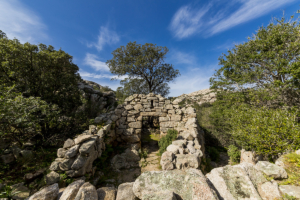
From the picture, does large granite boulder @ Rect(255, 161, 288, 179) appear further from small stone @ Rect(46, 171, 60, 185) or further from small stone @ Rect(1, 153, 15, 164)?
small stone @ Rect(1, 153, 15, 164)

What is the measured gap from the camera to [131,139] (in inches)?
A: 350

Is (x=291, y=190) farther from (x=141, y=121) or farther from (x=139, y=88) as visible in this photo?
(x=139, y=88)

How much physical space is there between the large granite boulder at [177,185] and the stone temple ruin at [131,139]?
1.87 metres

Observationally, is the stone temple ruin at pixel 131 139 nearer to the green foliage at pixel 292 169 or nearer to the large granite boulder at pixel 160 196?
the large granite boulder at pixel 160 196

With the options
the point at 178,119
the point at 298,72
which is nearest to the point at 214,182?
the point at 178,119

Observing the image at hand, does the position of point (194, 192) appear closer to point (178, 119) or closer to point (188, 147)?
point (188, 147)

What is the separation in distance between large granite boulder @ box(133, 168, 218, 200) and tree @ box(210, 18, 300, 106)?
904 centimetres

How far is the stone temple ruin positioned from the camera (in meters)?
4.86

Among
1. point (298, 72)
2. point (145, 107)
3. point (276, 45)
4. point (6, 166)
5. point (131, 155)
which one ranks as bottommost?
point (131, 155)

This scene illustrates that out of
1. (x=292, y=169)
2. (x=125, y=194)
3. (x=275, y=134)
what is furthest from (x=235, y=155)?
(x=125, y=194)

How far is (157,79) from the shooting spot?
709 inches

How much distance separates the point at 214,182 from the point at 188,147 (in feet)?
12.0

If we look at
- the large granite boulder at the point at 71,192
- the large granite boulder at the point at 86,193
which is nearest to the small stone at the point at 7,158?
the large granite boulder at the point at 71,192

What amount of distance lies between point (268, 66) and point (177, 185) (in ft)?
37.0
